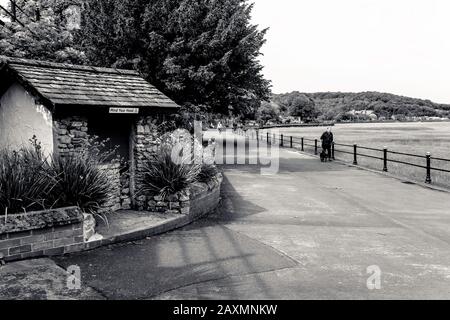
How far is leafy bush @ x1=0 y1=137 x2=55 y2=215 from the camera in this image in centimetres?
646

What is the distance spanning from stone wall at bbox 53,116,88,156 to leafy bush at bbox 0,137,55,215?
1209 mm

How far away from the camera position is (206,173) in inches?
433

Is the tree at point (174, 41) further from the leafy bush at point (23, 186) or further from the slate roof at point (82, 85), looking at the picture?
the leafy bush at point (23, 186)

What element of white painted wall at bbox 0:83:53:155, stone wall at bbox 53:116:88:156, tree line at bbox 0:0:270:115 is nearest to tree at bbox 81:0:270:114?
tree line at bbox 0:0:270:115

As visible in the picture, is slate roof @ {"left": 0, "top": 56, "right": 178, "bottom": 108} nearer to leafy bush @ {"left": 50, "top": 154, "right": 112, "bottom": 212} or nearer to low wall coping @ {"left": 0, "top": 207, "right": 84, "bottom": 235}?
leafy bush @ {"left": 50, "top": 154, "right": 112, "bottom": 212}

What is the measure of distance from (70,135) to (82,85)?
1.53 meters

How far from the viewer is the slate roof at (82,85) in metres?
8.88

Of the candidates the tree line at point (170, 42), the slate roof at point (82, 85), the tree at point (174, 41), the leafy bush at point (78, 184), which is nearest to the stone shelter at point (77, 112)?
the slate roof at point (82, 85)

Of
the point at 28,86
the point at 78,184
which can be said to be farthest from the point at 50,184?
the point at 28,86

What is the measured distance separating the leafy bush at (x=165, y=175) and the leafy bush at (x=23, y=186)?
2.42 m

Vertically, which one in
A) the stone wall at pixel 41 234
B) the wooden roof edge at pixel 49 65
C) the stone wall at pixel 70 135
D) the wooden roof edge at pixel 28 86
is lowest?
the stone wall at pixel 41 234

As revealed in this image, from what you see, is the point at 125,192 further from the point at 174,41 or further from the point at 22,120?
the point at 174,41

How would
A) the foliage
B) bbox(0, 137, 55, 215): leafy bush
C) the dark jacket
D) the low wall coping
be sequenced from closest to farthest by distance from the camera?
the low wall coping < bbox(0, 137, 55, 215): leafy bush < the dark jacket < the foliage
